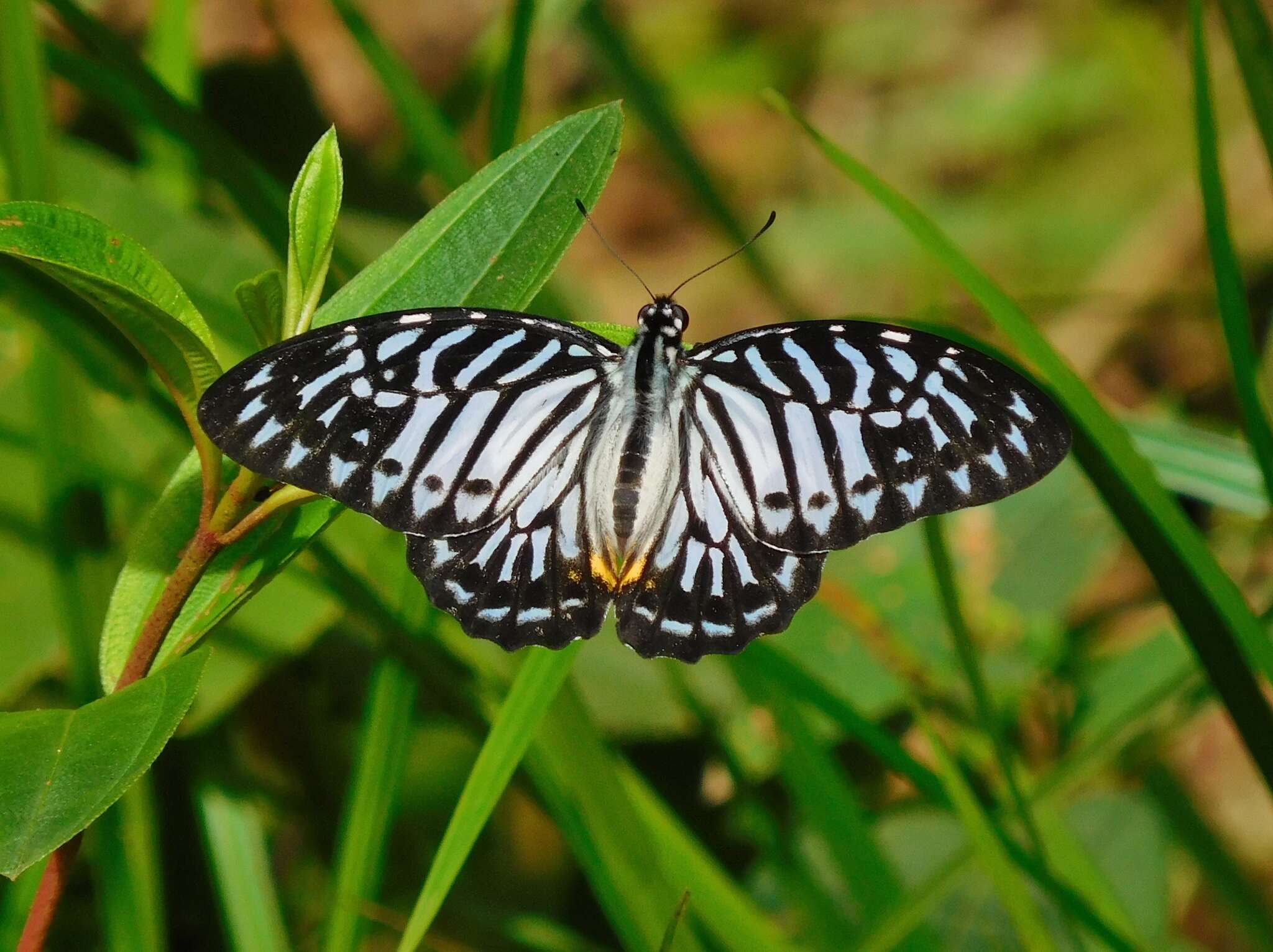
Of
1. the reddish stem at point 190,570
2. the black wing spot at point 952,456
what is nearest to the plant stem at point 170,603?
the reddish stem at point 190,570

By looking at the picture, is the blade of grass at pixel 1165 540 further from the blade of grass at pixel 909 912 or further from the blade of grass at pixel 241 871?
the blade of grass at pixel 241 871

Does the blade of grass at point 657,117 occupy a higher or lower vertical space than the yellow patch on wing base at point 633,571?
higher

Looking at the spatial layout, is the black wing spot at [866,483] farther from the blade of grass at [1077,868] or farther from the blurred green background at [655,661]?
the blade of grass at [1077,868]

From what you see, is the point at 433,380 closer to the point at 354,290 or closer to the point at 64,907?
the point at 354,290

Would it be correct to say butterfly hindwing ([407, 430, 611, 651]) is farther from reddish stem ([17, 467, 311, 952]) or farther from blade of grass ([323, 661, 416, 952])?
reddish stem ([17, 467, 311, 952])

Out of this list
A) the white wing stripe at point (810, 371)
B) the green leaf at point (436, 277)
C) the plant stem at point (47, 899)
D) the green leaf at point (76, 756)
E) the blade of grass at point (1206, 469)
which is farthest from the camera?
the blade of grass at point (1206, 469)

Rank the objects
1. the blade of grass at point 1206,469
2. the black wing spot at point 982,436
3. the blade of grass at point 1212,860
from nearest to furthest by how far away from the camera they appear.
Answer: the black wing spot at point 982,436, the blade of grass at point 1212,860, the blade of grass at point 1206,469

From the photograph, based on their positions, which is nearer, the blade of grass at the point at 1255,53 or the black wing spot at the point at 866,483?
the blade of grass at the point at 1255,53

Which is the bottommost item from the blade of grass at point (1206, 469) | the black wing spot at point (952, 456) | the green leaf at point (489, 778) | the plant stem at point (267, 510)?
the green leaf at point (489, 778)
